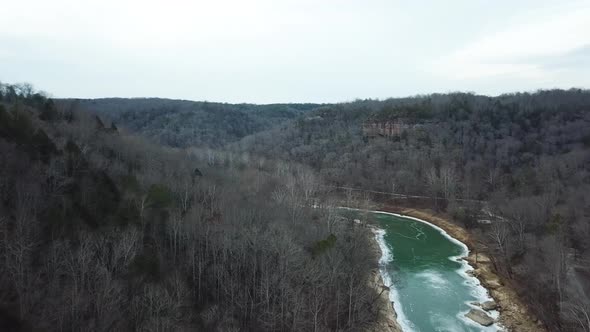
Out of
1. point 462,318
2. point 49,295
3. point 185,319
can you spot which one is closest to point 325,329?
point 185,319

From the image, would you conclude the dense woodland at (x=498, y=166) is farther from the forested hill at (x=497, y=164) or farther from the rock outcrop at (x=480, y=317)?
the rock outcrop at (x=480, y=317)

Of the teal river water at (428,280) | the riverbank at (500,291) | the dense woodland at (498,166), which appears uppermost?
the dense woodland at (498,166)

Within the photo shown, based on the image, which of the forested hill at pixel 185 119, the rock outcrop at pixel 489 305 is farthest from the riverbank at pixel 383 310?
the forested hill at pixel 185 119

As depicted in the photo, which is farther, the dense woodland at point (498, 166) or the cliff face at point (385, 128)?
the cliff face at point (385, 128)

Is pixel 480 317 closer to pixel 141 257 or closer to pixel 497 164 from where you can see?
pixel 141 257

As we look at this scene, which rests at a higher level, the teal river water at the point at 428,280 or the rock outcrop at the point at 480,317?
the rock outcrop at the point at 480,317

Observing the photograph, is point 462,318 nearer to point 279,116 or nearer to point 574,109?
point 574,109

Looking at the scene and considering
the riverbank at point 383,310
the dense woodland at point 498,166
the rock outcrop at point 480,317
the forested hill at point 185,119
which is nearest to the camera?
the riverbank at point 383,310
